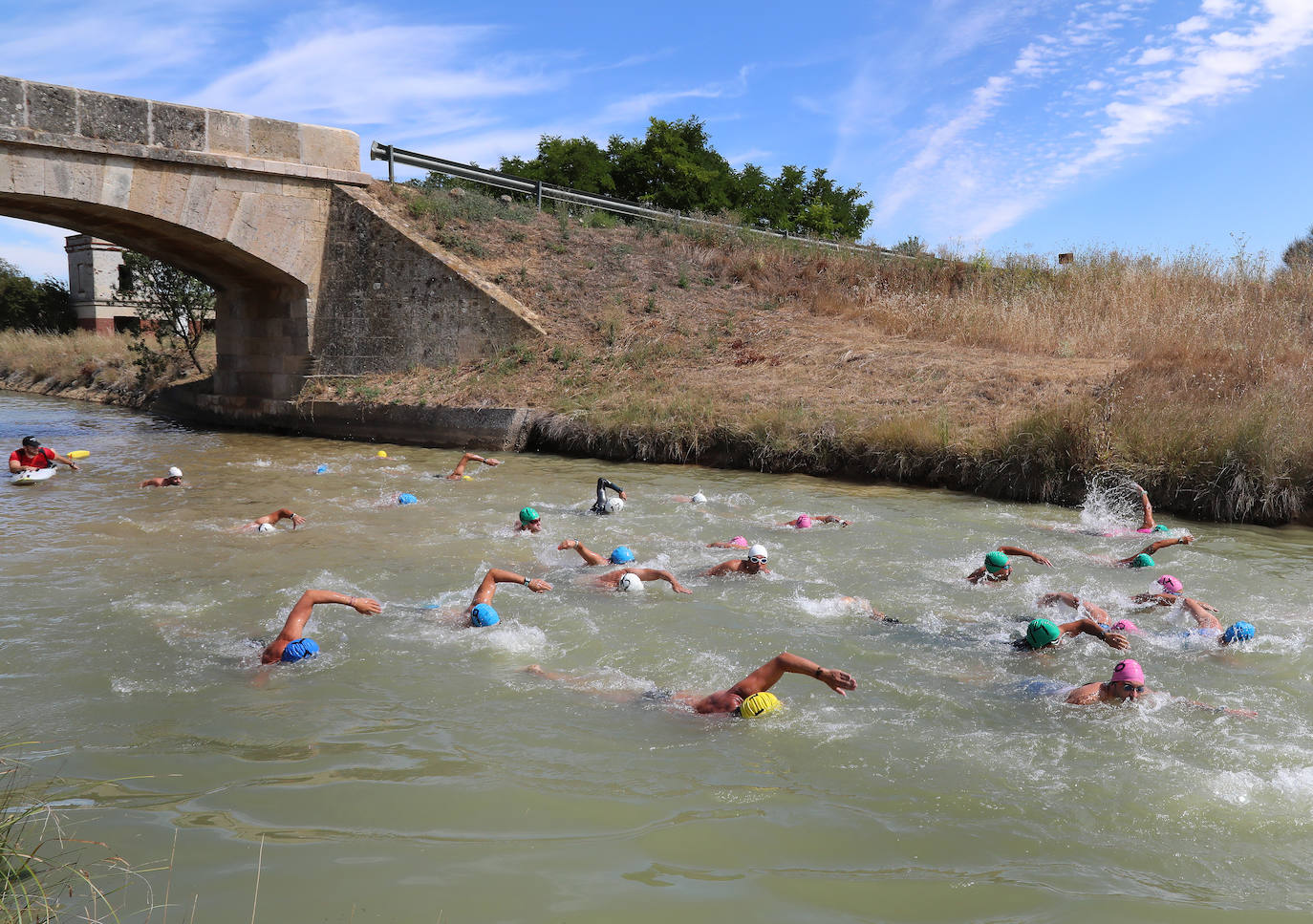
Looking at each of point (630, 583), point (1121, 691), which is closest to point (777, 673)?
point (1121, 691)

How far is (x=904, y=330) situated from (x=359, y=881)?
1637cm

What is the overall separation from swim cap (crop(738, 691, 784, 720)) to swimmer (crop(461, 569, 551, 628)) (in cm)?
220

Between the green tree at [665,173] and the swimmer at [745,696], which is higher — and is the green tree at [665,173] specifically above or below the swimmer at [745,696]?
above

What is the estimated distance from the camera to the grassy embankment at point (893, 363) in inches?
428

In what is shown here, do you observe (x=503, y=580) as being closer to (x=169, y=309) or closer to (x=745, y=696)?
(x=745, y=696)

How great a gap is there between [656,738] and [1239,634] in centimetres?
404

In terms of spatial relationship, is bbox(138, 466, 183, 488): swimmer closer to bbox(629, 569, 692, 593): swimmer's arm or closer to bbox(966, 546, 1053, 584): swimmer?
bbox(629, 569, 692, 593): swimmer's arm

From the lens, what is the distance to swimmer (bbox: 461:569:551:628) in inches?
256

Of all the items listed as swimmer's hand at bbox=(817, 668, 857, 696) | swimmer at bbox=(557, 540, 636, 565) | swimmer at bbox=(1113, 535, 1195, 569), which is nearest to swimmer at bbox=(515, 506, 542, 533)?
swimmer at bbox=(557, 540, 636, 565)

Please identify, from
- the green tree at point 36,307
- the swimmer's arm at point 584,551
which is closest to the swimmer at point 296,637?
the swimmer's arm at point 584,551

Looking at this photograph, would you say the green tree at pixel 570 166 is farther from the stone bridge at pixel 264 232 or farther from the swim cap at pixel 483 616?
the swim cap at pixel 483 616

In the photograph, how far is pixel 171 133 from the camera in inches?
631

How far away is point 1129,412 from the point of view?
11156 mm

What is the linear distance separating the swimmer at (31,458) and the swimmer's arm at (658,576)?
31.9 feet
